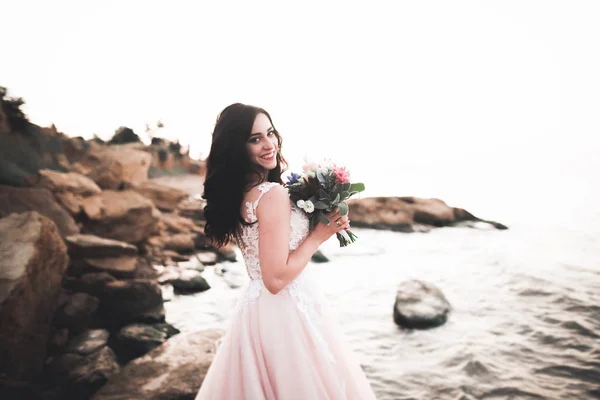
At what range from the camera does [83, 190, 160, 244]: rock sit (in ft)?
32.1

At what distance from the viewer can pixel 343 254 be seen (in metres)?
14.7

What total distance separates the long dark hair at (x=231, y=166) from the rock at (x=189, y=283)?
7499 mm

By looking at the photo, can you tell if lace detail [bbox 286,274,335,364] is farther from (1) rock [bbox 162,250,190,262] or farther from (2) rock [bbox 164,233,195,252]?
(2) rock [bbox 164,233,195,252]

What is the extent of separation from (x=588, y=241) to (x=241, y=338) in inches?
584

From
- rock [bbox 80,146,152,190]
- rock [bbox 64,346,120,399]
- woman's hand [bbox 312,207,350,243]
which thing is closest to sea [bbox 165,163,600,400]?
rock [bbox 64,346,120,399]

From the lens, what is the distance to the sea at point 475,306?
5.39 meters

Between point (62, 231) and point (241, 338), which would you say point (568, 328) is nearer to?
point (241, 338)

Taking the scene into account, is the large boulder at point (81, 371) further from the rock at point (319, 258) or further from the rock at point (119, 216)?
the rock at point (319, 258)

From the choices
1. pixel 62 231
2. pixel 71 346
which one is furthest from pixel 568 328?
pixel 62 231

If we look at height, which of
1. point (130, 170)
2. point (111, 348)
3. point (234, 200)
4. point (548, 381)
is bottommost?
point (111, 348)

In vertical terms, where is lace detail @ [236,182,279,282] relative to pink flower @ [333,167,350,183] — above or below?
below

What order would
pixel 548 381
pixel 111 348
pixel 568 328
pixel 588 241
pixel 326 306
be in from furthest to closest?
1. pixel 588 241
2. pixel 568 328
3. pixel 111 348
4. pixel 548 381
5. pixel 326 306

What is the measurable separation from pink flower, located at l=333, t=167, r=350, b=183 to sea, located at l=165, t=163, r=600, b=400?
403 centimetres

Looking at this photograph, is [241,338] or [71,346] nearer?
[241,338]
